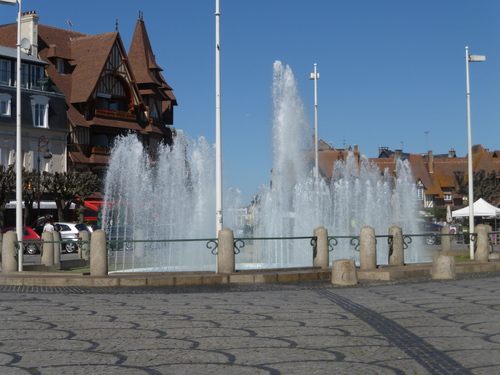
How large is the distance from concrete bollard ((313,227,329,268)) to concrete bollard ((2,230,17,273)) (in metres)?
7.73

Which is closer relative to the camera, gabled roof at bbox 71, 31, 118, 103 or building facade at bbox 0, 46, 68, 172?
building facade at bbox 0, 46, 68, 172

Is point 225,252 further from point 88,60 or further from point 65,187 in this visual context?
point 88,60

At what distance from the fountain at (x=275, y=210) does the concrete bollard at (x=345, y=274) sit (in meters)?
7.04

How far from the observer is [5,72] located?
61125mm

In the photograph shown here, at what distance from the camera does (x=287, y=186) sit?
3678cm

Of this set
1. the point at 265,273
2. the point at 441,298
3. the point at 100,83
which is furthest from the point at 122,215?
the point at 441,298

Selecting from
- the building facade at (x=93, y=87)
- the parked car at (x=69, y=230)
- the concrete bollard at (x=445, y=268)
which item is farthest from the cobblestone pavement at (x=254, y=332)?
the building facade at (x=93, y=87)

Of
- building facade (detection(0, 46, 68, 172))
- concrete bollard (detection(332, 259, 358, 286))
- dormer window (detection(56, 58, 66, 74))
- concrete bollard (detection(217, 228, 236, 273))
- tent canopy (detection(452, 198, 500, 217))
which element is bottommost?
concrete bollard (detection(332, 259, 358, 286))

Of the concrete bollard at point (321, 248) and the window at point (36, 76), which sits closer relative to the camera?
the concrete bollard at point (321, 248)

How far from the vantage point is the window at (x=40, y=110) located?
6275cm

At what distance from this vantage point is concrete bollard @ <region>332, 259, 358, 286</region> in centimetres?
1848

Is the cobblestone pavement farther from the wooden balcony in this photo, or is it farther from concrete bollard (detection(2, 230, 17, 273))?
the wooden balcony

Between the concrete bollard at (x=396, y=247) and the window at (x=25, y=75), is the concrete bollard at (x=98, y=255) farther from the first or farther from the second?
the window at (x=25, y=75)

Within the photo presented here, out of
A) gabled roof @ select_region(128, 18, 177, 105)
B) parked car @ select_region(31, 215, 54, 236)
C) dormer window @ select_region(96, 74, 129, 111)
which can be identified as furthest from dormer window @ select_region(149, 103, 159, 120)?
parked car @ select_region(31, 215, 54, 236)
